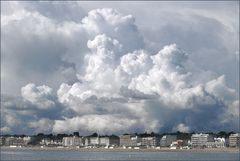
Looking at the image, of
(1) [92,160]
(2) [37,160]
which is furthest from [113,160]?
(2) [37,160]

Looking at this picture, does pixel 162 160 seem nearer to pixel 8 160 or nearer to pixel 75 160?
A: pixel 75 160

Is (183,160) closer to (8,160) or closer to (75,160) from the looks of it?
(75,160)

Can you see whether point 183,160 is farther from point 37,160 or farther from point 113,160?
A: point 37,160

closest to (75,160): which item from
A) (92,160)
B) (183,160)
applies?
(92,160)

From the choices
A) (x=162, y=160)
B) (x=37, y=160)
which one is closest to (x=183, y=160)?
(x=162, y=160)

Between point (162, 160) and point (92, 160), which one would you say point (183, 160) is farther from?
point (92, 160)

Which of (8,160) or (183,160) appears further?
(183,160)
